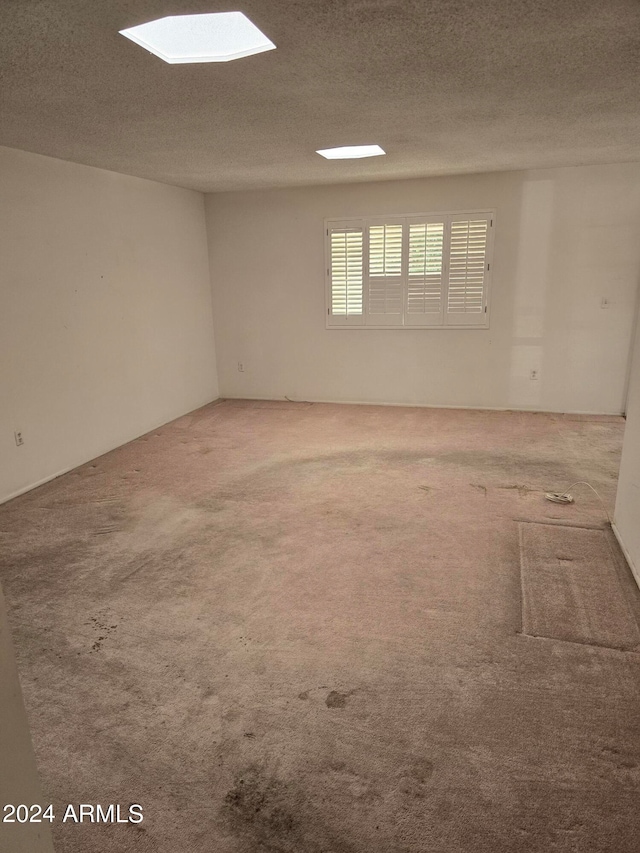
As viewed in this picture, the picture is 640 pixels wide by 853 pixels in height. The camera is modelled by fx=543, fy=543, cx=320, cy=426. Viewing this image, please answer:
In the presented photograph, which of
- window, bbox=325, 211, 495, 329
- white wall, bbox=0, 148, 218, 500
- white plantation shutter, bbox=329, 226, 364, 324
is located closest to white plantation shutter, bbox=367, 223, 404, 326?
window, bbox=325, 211, 495, 329

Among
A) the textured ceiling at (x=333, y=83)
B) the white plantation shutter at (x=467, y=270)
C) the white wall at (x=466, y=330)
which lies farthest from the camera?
the white plantation shutter at (x=467, y=270)

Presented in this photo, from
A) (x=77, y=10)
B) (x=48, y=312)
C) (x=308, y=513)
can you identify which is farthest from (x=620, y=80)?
(x=48, y=312)

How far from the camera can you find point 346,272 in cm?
582

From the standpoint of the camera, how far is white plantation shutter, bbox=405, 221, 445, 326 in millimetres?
5465

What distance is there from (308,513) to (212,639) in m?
1.25

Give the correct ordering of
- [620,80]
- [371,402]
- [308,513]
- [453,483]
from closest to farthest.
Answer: [620,80]
[308,513]
[453,483]
[371,402]

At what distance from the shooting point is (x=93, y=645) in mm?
2252

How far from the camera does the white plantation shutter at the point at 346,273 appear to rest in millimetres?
5719

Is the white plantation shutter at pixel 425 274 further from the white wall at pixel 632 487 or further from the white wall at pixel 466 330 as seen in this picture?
the white wall at pixel 632 487

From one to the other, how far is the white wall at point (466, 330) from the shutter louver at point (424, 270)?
20 centimetres

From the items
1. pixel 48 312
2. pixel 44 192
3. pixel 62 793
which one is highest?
pixel 44 192

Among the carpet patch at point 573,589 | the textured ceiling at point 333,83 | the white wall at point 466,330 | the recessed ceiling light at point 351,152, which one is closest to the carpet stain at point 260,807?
the carpet patch at point 573,589

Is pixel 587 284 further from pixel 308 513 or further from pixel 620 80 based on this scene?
pixel 308 513

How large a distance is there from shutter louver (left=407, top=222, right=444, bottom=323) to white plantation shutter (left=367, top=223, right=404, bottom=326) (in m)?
0.12
